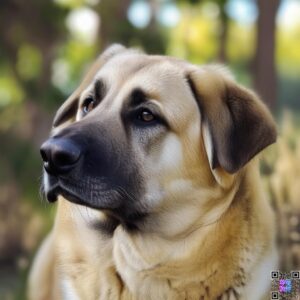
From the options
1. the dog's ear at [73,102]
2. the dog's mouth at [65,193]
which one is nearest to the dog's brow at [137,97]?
the dog's ear at [73,102]

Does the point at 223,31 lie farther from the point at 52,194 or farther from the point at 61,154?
the point at 61,154

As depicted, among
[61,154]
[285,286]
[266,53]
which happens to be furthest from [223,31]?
[61,154]

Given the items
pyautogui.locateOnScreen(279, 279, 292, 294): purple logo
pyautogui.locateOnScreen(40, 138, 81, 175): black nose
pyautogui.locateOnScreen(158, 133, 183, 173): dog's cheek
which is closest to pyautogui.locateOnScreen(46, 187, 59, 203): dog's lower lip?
pyautogui.locateOnScreen(40, 138, 81, 175): black nose

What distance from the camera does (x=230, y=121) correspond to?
2.84m

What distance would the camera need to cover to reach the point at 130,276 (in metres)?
2.96

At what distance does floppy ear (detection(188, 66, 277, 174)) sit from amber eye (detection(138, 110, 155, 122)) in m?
0.23

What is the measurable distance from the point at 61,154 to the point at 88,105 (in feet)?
1.89

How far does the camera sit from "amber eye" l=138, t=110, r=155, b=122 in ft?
9.20

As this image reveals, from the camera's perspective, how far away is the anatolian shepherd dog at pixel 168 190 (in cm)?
276

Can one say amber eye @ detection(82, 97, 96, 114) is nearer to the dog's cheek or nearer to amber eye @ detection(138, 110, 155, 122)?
amber eye @ detection(138, 110, 155, 122)

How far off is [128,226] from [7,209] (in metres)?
3.13

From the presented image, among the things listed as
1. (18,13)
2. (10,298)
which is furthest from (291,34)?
(10,298)

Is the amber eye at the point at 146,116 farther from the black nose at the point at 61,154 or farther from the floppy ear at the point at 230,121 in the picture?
the black nose at the point at 61,154

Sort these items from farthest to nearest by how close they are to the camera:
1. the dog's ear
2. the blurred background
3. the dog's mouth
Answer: the blurred background < the dog's ear < the dog's mouth
